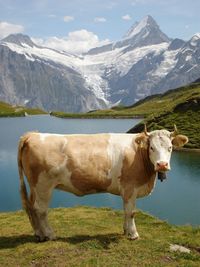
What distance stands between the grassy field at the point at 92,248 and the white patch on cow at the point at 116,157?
86.4 inches

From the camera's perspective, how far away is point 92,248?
1577 cm

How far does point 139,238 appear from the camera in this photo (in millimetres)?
17344

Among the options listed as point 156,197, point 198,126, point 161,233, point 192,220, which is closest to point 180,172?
point 156,197

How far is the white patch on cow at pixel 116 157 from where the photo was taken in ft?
55.5

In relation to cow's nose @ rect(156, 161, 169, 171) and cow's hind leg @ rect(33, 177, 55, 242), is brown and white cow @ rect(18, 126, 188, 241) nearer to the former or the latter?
cow's hind leg @ rect(33, 177, 55, 242)

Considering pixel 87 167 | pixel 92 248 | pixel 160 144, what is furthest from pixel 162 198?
pixel 92 248

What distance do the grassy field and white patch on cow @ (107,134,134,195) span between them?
2.19 meters

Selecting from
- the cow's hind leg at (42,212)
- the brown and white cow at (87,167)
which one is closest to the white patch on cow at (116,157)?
the brown and white cow at (87,167)

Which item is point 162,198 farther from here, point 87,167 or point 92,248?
point 92,248

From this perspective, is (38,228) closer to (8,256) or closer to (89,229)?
(8,256)

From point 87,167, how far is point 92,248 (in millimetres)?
3150

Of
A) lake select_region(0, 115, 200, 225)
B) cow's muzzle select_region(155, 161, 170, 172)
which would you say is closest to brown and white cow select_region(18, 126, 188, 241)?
cow's muzzle select_region(155, 161, 170, 172)

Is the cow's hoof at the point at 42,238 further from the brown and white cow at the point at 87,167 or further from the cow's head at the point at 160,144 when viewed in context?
the cow's head at the point at 160,144

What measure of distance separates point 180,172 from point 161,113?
57.8 m
